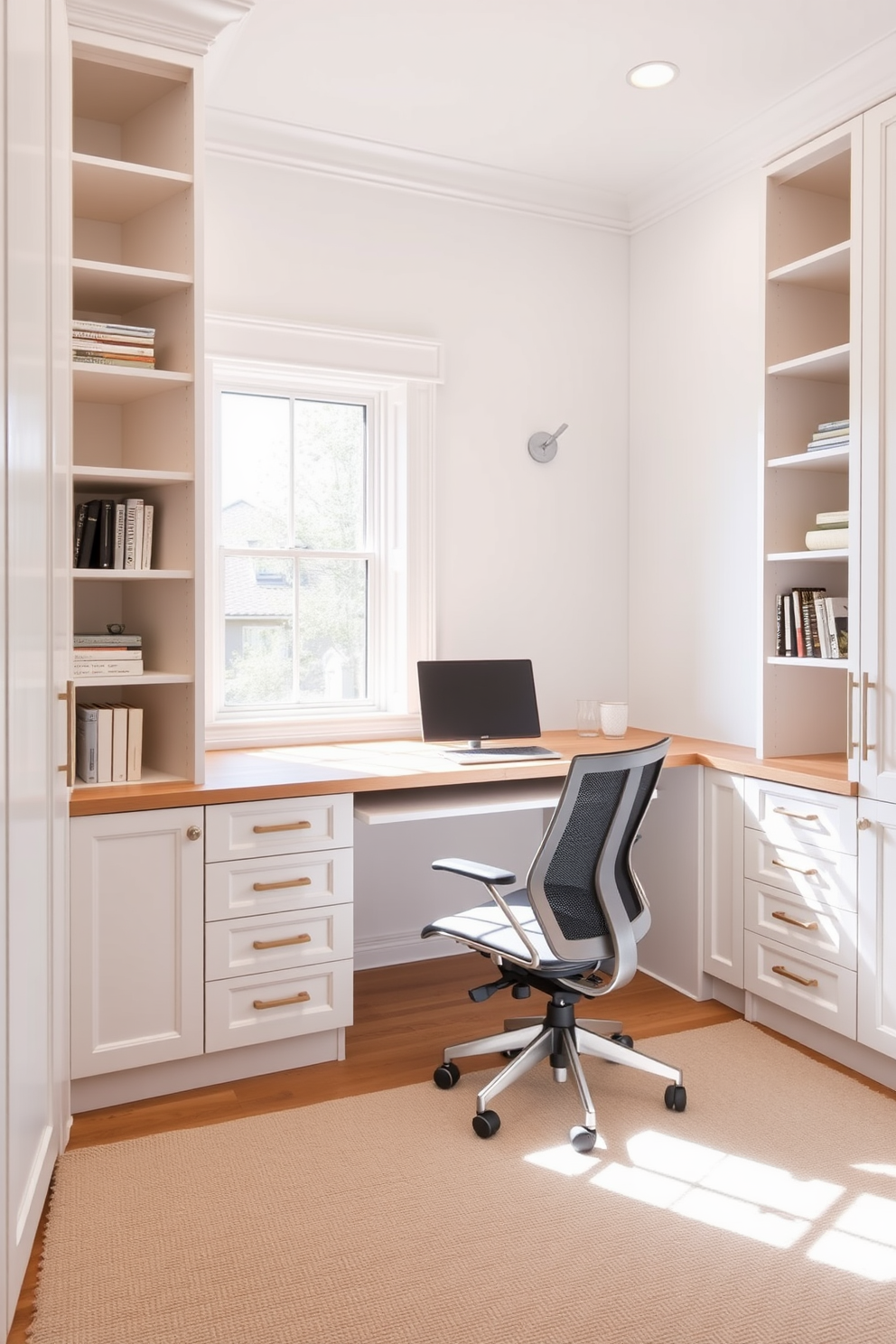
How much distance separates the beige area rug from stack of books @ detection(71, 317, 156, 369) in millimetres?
2000

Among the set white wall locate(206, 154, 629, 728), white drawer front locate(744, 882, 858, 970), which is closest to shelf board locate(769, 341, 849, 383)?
white wall locate(206, 154, 629, 728)

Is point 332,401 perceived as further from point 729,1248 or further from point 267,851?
point 729,1248

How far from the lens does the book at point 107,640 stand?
267cm

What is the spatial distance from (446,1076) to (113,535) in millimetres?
1740

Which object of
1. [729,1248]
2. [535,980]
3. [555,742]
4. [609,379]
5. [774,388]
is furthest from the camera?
[609,379]

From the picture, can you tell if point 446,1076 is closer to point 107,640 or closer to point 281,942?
point 281,942

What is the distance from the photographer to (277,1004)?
268 cm

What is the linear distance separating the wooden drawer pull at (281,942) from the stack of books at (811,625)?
1703 millimetres

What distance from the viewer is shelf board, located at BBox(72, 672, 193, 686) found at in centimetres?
258

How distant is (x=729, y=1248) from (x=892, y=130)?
2.74 meters

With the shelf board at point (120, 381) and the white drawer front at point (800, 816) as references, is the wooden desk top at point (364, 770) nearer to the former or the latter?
the white drawer front at point (800, 816)

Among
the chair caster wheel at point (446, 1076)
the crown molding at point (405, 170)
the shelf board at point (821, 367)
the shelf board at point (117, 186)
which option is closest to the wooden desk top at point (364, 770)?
the chair caster wheel at point (446, 1076)

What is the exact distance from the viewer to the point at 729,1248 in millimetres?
1959

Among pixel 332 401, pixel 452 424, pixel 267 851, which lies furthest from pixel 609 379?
pixel 267 851
